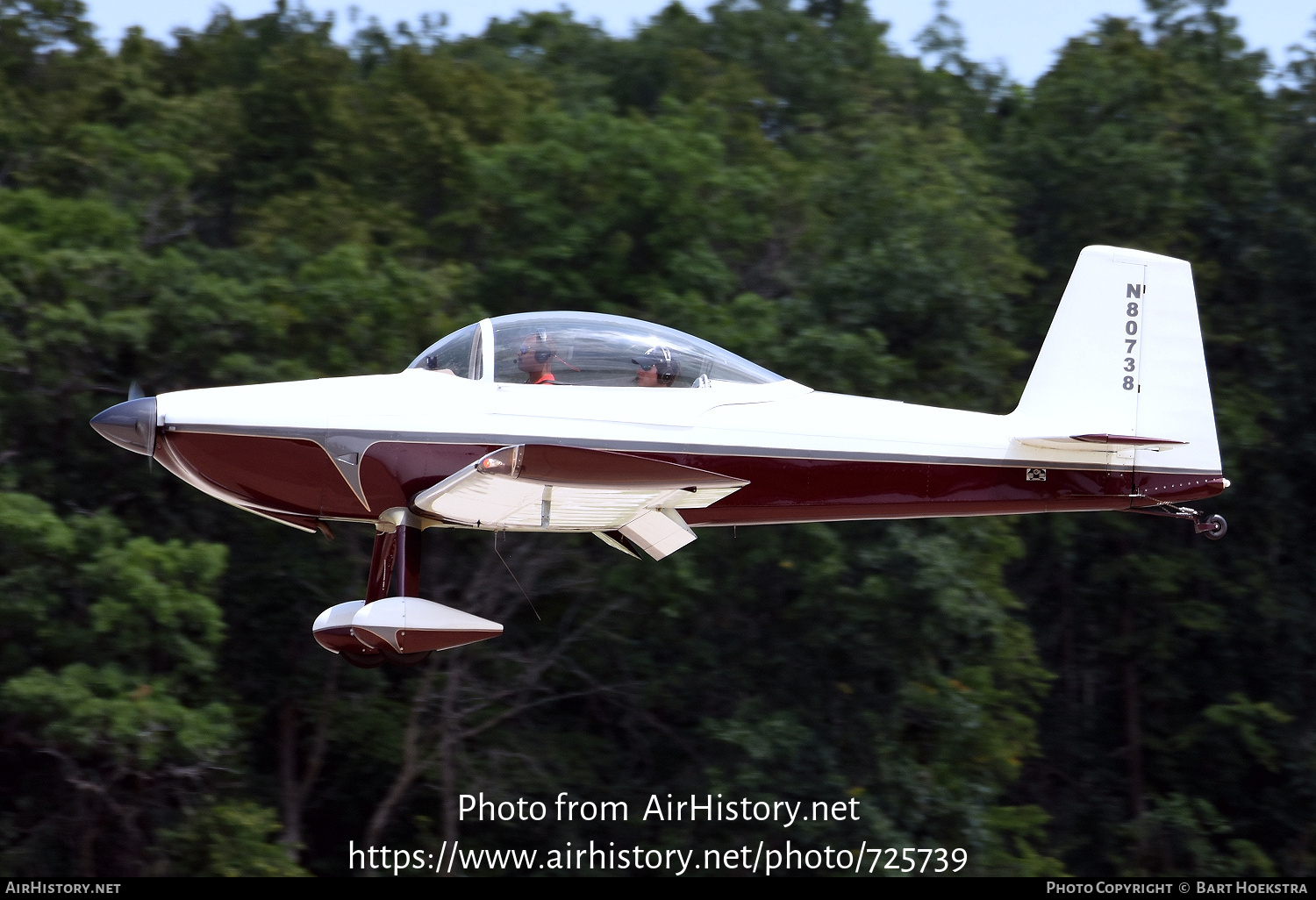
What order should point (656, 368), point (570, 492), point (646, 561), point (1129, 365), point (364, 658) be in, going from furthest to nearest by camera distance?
point (646, 561) < point (1129, 365) < point (364, 658) < point (656, 368) < point (570, 492)

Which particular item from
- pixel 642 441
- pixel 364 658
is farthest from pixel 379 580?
pixel 642 441

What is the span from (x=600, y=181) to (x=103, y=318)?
567 cm

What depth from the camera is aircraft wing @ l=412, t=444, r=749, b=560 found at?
7.62m

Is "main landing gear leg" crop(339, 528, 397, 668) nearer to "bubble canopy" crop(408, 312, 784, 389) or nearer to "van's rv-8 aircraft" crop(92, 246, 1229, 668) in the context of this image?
"van's rv-8 aircraft" crop(92, 246, 1229, 668)

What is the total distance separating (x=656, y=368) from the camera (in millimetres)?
8500

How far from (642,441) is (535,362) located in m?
0.75

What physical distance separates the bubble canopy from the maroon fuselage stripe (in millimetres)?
449

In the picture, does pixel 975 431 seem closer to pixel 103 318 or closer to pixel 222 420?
pixel 222 420

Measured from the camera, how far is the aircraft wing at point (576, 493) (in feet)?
25.0

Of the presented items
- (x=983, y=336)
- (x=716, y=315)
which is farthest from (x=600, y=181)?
(x=983, y=336)

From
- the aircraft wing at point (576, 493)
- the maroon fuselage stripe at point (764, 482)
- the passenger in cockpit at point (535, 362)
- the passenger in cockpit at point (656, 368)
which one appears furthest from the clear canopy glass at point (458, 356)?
the passenger in cockpit at point (656, 368)

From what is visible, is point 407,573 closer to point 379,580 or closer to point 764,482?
point 379,580

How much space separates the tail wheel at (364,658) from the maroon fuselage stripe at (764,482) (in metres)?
0.78

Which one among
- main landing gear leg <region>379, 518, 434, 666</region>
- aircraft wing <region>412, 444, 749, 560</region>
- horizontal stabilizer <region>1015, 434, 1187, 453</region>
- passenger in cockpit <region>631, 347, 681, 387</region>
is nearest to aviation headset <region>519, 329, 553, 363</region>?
passenger in cockpit <region>631, 347, 681, 387</region>
